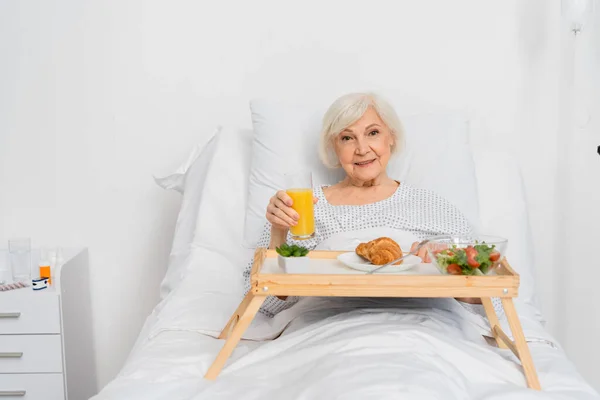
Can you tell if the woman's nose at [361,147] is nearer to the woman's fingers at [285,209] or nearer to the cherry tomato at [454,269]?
the woman's fingers at [285,209]

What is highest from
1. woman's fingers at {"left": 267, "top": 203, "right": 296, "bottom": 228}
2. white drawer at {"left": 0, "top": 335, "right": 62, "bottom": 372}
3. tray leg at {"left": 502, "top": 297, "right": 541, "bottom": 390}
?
woman's fingers at {"left": 267, "top": 203, "right": 296, "bottom": 228}

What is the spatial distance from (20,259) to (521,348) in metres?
1.69

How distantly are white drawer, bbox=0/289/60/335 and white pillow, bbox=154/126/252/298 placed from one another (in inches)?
15.1

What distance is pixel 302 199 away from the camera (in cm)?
162

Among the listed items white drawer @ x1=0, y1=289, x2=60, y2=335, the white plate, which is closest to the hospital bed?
the white plate

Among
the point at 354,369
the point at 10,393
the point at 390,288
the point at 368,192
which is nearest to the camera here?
the point at 354,369

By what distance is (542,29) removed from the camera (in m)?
2.48

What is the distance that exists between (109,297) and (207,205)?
2.28ft

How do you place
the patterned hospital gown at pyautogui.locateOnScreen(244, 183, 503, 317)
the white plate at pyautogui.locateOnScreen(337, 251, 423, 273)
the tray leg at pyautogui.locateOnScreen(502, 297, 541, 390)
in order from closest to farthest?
the tray leg at pyautogui.locateOnScreen(502, 297, 541, 390) < the white plate at pyautogui.locateOnScreen(337, 251, 423, 273) < the patterned hospital gown at pyautogui.locateOnScreen(244, 183, 503, 317)

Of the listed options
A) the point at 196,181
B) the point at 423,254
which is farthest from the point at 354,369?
the point at 196,181

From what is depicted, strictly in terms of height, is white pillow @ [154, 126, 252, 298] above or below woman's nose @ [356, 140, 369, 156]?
below

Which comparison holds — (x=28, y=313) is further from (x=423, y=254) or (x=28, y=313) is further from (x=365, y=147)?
(x=423, y=254)

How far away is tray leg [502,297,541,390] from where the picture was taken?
1.39 meters

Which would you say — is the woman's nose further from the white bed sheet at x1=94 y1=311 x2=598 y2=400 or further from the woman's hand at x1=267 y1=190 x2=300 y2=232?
the white bed sheet at x1=94 y1=311 x2=598 y2=400
